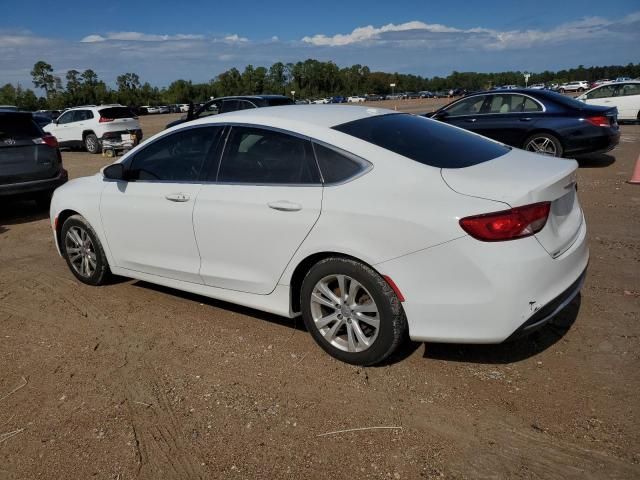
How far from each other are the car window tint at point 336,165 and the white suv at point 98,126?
15724mm

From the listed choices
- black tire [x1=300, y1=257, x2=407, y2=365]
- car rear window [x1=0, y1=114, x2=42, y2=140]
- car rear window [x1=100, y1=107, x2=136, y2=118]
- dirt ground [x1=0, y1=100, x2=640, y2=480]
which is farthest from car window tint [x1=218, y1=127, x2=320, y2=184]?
car rear window [x1=100, y1=107, x2=136, y2=118]

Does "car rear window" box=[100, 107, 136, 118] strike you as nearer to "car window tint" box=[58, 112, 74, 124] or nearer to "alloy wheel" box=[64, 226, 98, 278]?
"car window tint" box=[58, 112, 74, 124]

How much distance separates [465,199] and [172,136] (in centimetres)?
251

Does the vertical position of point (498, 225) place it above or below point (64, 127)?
above

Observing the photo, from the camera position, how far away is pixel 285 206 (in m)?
3.38

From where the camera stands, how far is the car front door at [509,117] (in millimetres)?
9977

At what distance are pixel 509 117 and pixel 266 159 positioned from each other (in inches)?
311

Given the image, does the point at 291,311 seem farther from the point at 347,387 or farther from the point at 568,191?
the point at 568,191

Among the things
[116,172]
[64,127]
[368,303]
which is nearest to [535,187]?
[368,303]

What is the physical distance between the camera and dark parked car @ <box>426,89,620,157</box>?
963 cm

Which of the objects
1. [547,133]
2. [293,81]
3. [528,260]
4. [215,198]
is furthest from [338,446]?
[293,81]

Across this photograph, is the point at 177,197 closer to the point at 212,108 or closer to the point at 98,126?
the point at 212,108

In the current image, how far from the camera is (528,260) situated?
2812mm

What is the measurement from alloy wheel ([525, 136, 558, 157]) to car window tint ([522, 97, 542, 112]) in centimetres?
58
